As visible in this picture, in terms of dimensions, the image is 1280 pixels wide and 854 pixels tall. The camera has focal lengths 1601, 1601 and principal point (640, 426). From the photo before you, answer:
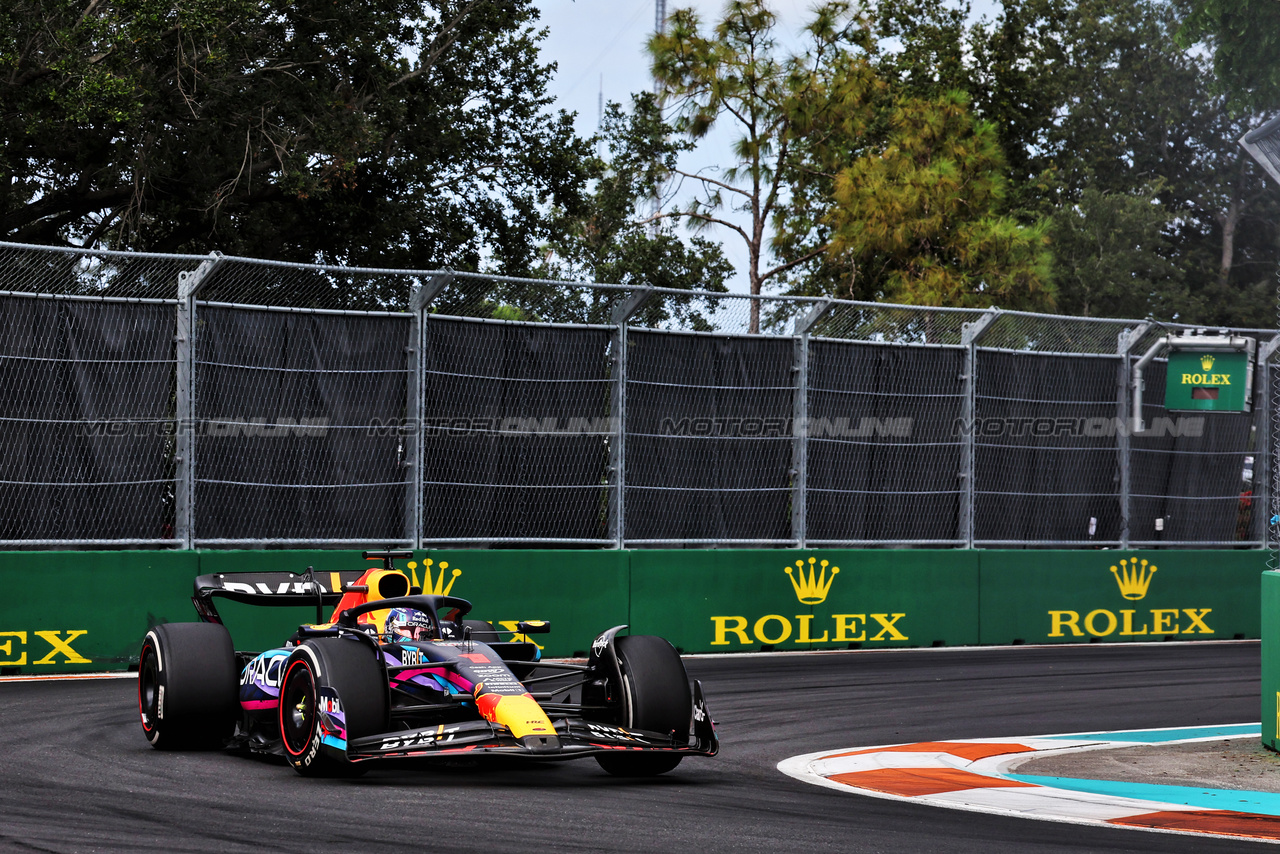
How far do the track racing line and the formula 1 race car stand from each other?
906 millimetres

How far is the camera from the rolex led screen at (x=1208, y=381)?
16.7 metres

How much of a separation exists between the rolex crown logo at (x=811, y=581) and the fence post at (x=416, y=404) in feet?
12.3

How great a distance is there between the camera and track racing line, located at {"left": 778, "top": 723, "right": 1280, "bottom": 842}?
683 cm

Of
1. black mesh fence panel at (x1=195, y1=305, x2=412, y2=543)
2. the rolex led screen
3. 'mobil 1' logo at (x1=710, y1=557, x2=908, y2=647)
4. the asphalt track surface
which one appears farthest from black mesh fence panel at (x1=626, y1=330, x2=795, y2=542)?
the rolex led screen

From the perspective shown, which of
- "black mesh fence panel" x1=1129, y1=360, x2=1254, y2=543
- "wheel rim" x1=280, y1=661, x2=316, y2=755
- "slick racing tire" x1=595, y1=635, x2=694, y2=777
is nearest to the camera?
"wheel rim" x1=280, y1=661, x2=316, y2=755

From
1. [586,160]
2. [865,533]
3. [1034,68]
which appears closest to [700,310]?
[865,533]

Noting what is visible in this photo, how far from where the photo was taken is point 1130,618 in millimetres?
17031

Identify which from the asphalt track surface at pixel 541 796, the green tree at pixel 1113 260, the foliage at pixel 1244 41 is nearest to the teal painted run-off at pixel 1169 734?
the asphalt track surface at pixel 541 796

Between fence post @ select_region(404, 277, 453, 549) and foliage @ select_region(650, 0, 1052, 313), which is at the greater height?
foliage @ select_region(650, 0, 1052, 313)

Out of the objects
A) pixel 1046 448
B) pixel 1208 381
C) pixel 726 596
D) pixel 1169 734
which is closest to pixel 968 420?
pixel 1046 448

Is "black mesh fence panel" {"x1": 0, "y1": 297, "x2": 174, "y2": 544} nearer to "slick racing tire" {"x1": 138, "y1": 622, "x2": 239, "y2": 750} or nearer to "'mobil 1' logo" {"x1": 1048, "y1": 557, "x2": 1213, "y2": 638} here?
"slick racing tire" {"x1": 138, "y1": 622, "x2": 239, "y2": 750}

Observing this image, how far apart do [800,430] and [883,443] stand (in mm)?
1096

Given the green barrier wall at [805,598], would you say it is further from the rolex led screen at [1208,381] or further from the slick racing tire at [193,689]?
the slick racing tire at [193,689]

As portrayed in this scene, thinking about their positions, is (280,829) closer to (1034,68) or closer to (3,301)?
(3,301)
